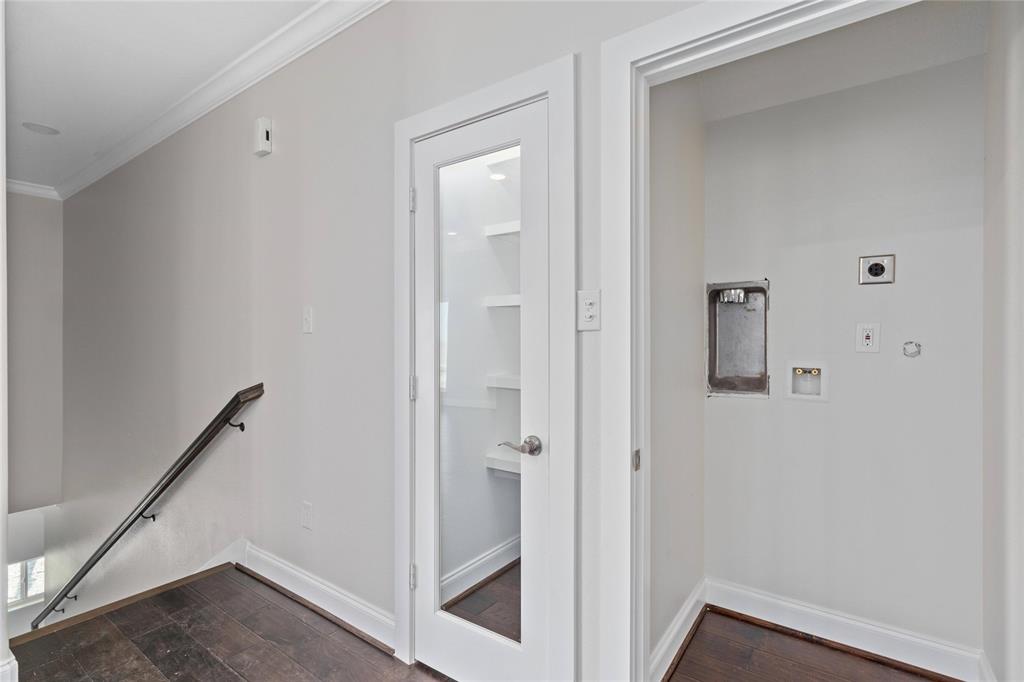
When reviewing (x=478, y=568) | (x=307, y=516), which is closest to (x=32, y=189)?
(x=307, y=516)

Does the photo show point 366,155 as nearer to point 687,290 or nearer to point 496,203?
point 496,203

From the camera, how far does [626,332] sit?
1.52 m

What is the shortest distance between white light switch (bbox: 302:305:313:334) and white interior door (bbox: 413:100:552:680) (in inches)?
28.7

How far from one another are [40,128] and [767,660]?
519cm

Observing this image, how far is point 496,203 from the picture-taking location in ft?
6.05

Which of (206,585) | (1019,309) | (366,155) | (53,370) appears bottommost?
(206,585)

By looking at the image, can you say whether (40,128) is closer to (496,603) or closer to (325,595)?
(325,595)

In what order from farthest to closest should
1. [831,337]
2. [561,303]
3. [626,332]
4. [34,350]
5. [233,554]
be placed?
[34,350] < [233,554] < [831,337] < [561,303] < [626,332]

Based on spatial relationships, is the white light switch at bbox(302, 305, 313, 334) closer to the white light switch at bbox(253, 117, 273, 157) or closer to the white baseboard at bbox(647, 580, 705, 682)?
the white light switch at bbox(253, 117, 273, 157)

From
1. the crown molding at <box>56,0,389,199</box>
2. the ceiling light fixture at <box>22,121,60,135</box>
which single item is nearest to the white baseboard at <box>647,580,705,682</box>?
the crown molding at <box>56,0,389,199</box>

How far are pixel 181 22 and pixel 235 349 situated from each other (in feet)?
5.19

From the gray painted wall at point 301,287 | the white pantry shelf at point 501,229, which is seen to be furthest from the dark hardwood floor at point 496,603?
the white pantry shelf at point 501,229

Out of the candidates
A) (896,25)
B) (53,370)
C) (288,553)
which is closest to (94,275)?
(53,370)

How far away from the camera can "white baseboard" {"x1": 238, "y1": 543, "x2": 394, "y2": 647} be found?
216 cm
